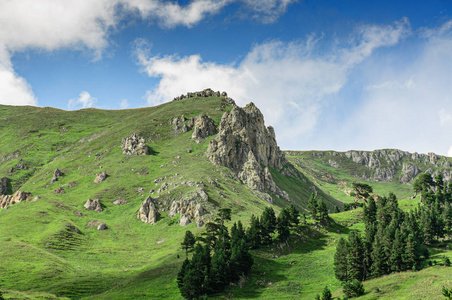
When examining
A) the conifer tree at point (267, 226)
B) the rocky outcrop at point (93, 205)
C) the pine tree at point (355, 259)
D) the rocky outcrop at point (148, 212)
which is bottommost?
the pine tree at point (355, 259)

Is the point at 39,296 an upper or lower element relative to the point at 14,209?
lower

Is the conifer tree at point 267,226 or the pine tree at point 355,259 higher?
the conifer tree at point 267,226

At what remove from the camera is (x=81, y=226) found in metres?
160

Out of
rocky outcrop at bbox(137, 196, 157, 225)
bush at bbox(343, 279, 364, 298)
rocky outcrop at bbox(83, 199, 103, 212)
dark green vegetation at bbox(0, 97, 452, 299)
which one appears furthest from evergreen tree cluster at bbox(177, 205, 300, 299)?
rocky outcrop at bbox(83, 199, 103, 212)

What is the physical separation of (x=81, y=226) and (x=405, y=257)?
156 m

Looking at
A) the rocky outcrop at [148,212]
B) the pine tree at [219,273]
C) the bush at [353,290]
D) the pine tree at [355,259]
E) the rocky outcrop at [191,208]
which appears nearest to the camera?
the bush at [353,290]

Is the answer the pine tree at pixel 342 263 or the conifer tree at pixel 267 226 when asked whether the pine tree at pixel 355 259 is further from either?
the conifer tree at pixel 267 226

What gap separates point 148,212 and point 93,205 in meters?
42.5

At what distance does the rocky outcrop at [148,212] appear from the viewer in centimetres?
16550

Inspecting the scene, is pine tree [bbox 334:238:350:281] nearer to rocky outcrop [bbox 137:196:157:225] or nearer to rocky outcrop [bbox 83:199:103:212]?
rocky outcrop [bbox 137:196:157:225]

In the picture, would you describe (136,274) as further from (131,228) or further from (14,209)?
(14,209)

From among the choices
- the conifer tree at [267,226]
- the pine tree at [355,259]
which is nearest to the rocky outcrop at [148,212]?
the conifer tree at [267,226]

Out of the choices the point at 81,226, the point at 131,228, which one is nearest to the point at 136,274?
the point at 131,228

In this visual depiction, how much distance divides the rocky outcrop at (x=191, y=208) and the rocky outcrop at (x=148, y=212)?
9.72 meters
